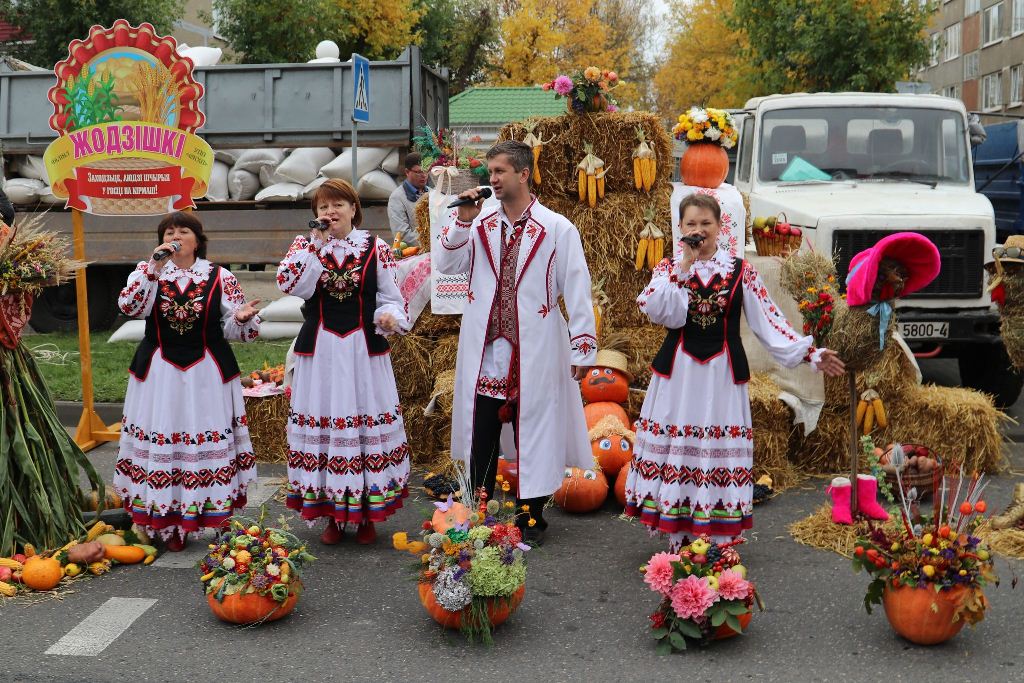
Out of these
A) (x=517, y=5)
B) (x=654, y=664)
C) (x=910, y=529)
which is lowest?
(x=654, y=664)

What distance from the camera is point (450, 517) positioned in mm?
4637

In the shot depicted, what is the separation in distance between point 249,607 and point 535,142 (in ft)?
14.0

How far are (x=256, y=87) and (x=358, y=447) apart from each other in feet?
26.6

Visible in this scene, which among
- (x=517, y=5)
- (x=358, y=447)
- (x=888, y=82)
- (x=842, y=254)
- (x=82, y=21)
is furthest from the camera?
(x=517, y=5)

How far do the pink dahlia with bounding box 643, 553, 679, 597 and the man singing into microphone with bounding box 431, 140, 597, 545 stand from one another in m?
1.23

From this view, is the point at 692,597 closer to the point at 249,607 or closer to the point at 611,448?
the point at 249,607

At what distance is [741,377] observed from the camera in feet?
16.6

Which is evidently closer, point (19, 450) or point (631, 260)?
point (19, 450)

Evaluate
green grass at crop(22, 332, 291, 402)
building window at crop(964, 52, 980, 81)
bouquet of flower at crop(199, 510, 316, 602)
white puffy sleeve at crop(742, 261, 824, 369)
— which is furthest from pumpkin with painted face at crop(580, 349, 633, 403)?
building window at crop(964, 52, 980, 81)

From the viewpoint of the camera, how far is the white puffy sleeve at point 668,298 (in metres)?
5.01

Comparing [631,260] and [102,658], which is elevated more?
[631,260]

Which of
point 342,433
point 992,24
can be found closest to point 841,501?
point 342,433

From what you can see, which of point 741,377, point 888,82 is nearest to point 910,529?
point 741,377

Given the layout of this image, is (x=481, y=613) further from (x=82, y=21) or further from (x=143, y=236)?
(x=82, y=21)
